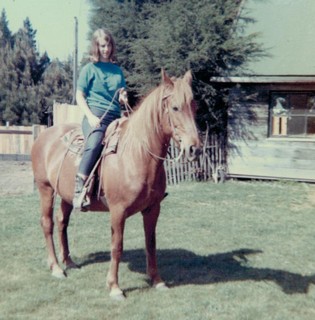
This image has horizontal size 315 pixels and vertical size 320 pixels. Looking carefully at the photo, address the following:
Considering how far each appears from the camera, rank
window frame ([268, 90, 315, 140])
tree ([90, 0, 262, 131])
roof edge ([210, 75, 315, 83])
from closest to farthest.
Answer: roof edge ([210, 75, 315, 83]) → window frame ([268, 90, 315, 140]) → tree ([90, 0, 262, 131])

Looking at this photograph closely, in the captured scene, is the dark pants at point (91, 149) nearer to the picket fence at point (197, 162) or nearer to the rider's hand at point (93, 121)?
the rider's hand at point (93, 121)

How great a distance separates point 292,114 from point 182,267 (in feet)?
31.7

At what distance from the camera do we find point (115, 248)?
16.4 ft

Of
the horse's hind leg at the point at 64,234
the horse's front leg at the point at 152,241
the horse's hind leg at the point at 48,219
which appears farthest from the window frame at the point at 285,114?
the horse's front leg at the point at 152,241

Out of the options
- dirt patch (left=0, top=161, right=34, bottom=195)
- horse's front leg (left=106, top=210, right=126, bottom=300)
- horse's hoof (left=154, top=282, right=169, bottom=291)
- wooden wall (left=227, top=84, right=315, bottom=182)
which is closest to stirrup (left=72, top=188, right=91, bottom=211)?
horse's front leg (left=106, top=210, right=126, bottom=300)

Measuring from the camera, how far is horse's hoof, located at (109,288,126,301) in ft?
16.0

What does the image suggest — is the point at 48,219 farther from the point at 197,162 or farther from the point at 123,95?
the point at 197,162

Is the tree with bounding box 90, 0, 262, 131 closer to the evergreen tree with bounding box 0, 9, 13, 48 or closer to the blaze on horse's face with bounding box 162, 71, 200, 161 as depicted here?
the blaze on horse's face with bounding box 162, 71, 200, 161

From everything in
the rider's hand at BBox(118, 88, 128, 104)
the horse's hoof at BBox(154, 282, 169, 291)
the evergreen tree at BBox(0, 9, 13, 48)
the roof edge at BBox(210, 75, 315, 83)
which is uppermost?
the evergreen tree at BBox(0, 9, 13, 48)

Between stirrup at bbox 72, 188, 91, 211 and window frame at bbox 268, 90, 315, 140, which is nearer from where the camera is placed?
stirrup at bbox 72, 188, 91, 211

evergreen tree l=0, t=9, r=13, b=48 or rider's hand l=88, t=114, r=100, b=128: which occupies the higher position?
evergreen tree l=0, t=9, r=13, b=48

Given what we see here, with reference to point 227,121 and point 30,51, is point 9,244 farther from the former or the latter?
point 30,51

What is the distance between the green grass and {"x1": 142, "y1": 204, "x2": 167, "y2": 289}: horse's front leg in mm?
149

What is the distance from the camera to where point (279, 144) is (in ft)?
A: 47.2
